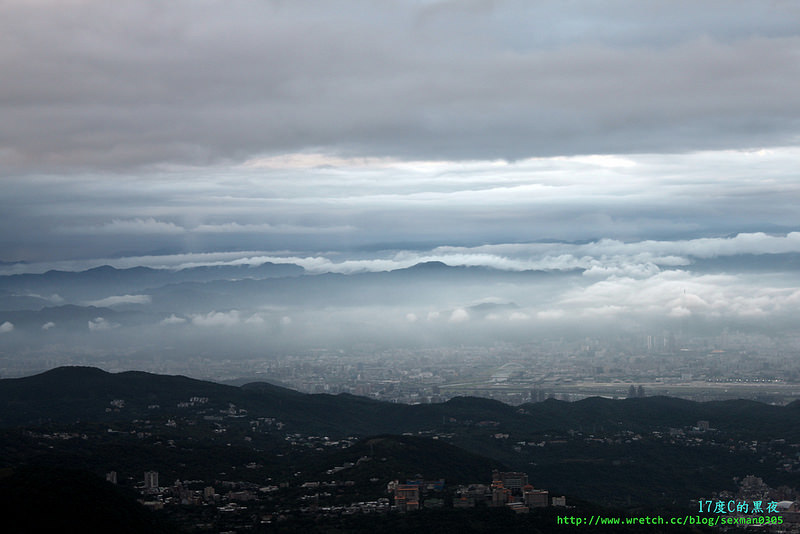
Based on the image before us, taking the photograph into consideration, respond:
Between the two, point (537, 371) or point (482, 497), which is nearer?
point (482, 497)

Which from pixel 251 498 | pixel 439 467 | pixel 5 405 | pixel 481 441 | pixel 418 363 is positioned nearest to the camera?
pixel 251 498

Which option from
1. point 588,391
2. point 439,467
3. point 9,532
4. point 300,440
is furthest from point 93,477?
point 588,391

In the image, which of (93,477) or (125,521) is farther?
(93,477)

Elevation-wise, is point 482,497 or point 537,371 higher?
point 537,371

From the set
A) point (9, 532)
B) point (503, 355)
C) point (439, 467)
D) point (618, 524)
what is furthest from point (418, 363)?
point (9, 532)

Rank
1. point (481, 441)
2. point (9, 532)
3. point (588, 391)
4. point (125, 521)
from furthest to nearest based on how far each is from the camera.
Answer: point (588, 391) → point (481, 441) → point (125, 521) → point (9, 532)

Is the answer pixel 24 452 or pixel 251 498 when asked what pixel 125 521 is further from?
pixel 24 452

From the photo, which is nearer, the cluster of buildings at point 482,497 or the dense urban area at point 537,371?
the cluster of buildings at point 482,497

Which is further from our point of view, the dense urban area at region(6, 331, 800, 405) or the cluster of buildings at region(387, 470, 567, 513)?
the dense urban area at region(6, 331, 800, 405)

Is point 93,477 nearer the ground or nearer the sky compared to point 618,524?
nearer the sky
